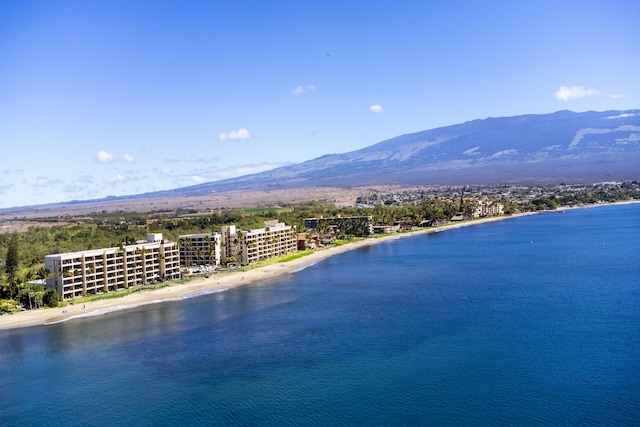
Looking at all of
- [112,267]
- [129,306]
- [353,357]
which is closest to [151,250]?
[112,267]

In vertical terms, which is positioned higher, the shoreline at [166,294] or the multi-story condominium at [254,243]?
the multi-story condominium at [254,243]

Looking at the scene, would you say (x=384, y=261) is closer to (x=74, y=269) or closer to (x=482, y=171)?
(x=74, y=269)

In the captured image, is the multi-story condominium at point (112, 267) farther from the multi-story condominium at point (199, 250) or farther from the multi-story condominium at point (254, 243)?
the multi-story condominium at point (254, 243)

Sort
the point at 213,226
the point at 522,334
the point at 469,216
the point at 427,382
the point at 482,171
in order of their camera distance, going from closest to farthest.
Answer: the point at 427,382, the point at 522,334, the point at 213,226, the point at 469,216, the point at 482,171

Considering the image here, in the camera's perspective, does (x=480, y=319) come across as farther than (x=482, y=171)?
No

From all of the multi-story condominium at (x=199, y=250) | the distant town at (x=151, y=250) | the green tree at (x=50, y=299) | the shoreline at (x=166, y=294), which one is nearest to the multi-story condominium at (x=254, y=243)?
the distant town at (x=151, y=250)

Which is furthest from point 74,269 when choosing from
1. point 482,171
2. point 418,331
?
point 482,171
